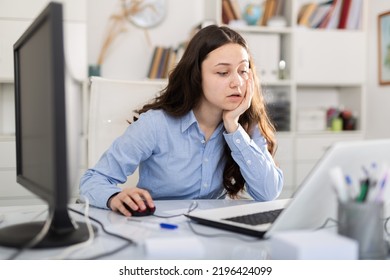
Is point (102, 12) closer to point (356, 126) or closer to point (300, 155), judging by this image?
point (300, 155)

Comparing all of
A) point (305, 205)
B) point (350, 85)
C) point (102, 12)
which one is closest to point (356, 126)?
point (350, 85)

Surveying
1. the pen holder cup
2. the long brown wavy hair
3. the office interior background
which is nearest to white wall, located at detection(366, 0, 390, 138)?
the office interior background

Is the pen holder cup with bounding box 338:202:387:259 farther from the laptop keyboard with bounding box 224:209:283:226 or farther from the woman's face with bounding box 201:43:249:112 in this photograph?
Result: the woman's face with bounding box 201:43:249:112

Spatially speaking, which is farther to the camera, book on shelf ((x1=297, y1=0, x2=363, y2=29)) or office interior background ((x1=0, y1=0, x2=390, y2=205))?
book on shelf ((x1=297, y1=0, x2=363, y2=29))

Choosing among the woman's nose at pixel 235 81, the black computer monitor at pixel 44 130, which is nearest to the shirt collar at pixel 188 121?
the woman's nose at pixel 235 81

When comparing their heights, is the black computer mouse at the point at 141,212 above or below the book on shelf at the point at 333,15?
below

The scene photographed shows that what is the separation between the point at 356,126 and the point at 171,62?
4.93 feet

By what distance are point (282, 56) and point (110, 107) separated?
83.0 inches

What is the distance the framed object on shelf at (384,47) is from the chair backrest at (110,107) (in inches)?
90.6

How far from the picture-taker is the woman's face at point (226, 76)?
133 cm

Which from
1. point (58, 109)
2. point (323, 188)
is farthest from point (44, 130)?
point (323, 188)

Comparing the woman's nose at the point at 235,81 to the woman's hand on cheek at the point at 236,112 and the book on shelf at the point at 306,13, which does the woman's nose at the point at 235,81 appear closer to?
the woman's hand on cheek at the point at 236,112

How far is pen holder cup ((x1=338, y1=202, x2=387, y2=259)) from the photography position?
644 mm

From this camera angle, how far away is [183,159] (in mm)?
1377
